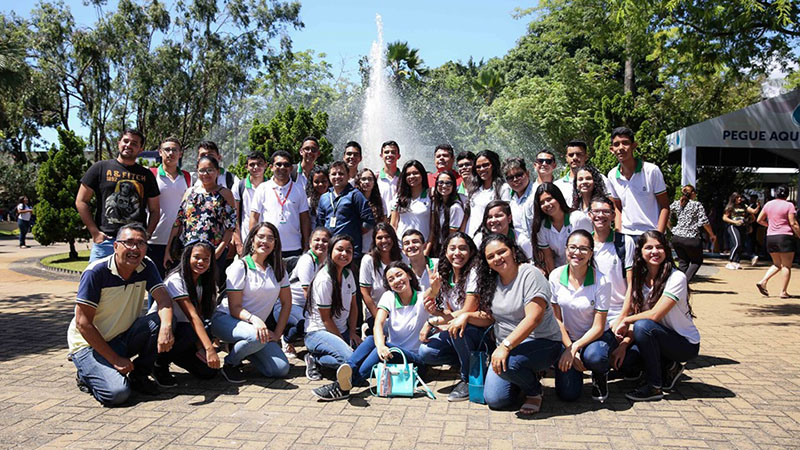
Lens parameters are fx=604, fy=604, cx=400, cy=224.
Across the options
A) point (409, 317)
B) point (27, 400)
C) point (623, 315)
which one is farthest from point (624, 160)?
point (27, 400)

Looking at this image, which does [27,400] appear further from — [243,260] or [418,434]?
[418,434]

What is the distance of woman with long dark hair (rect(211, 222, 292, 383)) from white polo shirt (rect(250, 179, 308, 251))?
108cm

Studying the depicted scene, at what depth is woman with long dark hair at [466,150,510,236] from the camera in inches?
237

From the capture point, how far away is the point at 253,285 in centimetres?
514

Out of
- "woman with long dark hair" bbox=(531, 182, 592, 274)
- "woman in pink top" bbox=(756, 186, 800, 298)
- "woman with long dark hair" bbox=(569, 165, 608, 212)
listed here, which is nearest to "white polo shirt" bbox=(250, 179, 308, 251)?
"woman with long dark hair" bbox=(531, 182, 592, 274)

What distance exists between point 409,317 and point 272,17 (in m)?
24.8

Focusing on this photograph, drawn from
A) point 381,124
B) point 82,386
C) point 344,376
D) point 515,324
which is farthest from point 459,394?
point 381,124

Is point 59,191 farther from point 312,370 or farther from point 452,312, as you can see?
point 452,312

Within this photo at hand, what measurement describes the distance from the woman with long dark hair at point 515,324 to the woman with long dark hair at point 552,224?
999 millimetres

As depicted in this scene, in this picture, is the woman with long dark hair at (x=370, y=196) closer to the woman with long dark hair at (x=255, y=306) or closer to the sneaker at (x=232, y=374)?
the woman with long dark hair at (x=255, y=306)

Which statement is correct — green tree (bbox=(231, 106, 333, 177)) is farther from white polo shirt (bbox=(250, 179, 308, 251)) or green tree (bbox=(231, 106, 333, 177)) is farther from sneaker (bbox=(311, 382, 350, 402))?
sneaker (bbox=(311, 382, 350, 402))

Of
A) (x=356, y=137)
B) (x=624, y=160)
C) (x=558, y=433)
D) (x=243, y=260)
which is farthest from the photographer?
(x=356, y=137)

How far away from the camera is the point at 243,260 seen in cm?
518

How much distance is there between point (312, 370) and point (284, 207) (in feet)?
6.38
